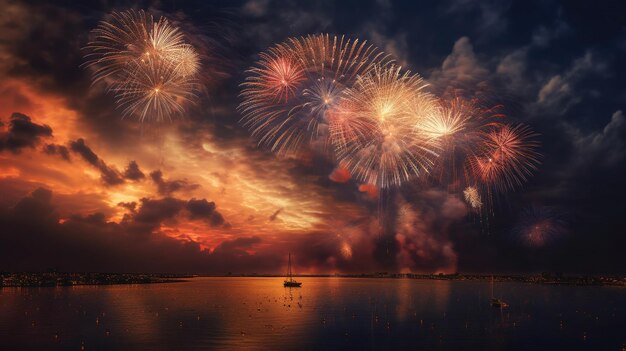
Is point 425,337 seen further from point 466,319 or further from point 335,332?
point 466,319

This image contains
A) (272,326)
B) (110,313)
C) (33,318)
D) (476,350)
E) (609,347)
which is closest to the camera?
(476,350)

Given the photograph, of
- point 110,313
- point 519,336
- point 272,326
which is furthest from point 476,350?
point 110,313

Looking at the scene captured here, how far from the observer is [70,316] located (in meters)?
118

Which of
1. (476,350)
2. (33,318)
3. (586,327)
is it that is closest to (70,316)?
(33,318)

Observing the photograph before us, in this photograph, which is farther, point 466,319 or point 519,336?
point 466,319

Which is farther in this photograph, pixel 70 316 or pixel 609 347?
pixel 70 316

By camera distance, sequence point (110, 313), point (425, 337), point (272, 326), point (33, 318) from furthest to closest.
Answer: point (110, 313), point (33, 318), point (272, 326), point (425, 337)

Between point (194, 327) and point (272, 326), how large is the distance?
16.0 m

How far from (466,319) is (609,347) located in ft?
132

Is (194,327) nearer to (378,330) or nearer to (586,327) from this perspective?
(378,330)

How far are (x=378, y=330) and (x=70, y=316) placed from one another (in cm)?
7533

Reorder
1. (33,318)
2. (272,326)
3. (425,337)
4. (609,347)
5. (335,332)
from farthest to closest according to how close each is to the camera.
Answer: (33,318) < (272,326) < (335,332) < (425,337) < (609,347)

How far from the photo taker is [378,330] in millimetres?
96875

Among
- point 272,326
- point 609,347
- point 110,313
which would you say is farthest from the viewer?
point 110,313
